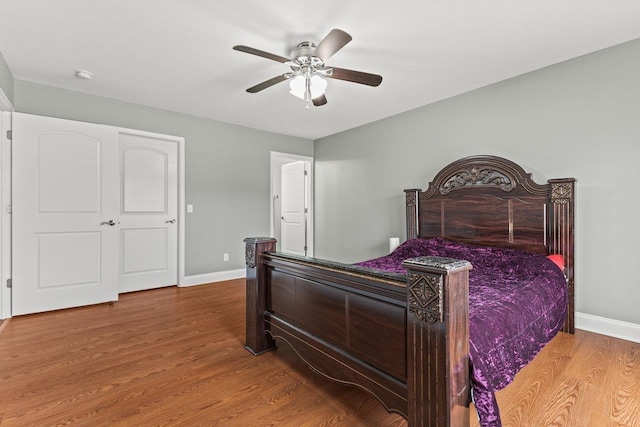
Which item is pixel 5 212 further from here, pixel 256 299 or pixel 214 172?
pixel 256 299

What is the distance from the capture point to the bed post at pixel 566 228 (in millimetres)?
2621

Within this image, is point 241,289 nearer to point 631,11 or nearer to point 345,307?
point 345,307

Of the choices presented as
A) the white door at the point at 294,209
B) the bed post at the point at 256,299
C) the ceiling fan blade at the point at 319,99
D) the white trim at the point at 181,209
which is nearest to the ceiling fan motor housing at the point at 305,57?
the ceiling fan blade at the point at 319,99

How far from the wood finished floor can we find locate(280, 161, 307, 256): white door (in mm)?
3081

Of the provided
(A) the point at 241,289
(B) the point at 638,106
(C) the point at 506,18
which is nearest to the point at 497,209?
(B) the point at 638,106

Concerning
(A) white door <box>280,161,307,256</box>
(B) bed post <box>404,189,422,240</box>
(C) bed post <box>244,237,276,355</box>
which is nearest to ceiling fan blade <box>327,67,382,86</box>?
(C) bed post <box>244,237,276,355</box>

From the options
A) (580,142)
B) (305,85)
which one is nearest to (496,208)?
(580,142)

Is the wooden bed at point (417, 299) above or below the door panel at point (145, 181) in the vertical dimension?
below

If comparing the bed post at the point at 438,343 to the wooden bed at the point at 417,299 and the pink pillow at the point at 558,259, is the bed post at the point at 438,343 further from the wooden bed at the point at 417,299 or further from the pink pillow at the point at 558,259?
the pink pillow at the point at 558,259

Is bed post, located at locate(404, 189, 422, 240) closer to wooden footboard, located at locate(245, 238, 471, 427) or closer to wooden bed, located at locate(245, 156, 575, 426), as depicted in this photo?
wooden bed, located at locate(245, 156, 575, 426)

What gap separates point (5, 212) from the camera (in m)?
2.96

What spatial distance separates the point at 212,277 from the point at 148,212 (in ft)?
4.10

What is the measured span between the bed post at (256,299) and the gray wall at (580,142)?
2355 millimetres

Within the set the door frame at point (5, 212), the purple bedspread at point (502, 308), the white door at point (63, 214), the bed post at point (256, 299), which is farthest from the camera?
the white door at point (63, 214)
